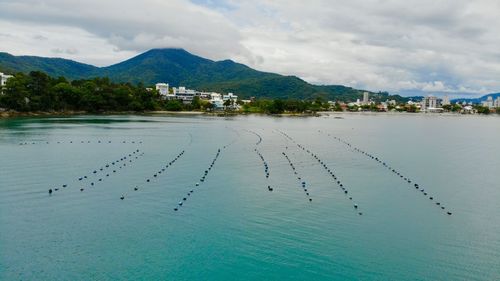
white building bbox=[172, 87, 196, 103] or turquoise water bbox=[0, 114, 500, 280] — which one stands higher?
white building bbox=[172, 87, 196, 103]

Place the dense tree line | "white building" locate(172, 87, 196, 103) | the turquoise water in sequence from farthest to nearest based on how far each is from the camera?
"white building" locate(172, 87, 196, 103), the dense tree line, the turquoise water

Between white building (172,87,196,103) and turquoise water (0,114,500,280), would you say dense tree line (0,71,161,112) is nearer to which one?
white building (172,87,196,103)

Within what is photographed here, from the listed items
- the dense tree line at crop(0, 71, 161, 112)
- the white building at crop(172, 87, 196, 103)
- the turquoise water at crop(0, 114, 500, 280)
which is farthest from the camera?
the white building at crop(172, 87, 196, 103)

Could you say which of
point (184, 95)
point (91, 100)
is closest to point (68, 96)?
point (91, 100)

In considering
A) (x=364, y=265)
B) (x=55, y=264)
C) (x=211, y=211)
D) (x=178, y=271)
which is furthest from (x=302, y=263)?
(x=55, y=264)

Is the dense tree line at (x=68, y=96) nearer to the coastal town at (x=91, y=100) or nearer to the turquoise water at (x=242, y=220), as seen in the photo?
the coastal town at (x=91, y=100)

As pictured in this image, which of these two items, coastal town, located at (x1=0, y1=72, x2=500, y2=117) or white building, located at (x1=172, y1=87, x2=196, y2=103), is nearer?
coastal town, located at (x1=0, y1=72, x2=500, y2=117)

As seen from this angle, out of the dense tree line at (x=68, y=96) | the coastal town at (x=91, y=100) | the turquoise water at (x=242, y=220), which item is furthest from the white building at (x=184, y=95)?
the turquoise water at (x=242, y=220)

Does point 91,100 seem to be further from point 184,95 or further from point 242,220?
point 242,220

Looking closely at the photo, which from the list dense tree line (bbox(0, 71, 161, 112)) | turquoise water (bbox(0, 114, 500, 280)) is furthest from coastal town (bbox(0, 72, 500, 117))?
turquoise water (bbox(0, 114, 500, 280))
